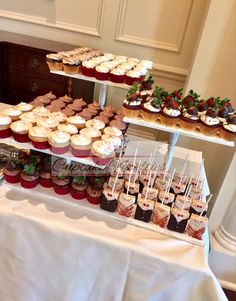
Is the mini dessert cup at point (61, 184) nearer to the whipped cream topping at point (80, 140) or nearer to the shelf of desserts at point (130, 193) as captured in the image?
the shelf of desserts at point (130, 193)

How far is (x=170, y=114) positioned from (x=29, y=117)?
1.70 feet

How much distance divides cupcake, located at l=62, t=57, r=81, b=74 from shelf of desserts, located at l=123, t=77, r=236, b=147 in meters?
0.35

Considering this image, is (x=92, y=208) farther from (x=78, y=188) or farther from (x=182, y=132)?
(x=182, y=132)

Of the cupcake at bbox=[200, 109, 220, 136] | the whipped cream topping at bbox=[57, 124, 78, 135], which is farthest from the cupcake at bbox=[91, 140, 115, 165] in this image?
the cupcake at bbox=[200, 109, 220, 136]

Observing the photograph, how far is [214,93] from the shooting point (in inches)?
59.4

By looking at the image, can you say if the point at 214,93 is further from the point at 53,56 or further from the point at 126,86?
the point at 53,56

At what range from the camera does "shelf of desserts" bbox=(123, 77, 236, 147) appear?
36.5 inches

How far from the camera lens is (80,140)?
34.8 inches

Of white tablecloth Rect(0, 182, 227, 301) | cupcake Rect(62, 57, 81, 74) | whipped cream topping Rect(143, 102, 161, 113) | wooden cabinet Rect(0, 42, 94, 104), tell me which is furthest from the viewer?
wooden cabinet Rect(0, 42, 94, 104)

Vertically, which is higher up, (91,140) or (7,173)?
(91,140)

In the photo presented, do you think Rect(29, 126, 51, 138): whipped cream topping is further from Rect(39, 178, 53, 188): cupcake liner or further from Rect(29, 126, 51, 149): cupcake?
Rect(39, 178, 53, 188): cupcake liner

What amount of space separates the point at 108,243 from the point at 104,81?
713mm

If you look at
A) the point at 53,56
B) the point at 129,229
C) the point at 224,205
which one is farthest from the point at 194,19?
the point at 129,229

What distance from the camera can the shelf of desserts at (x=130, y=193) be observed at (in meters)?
0.90
